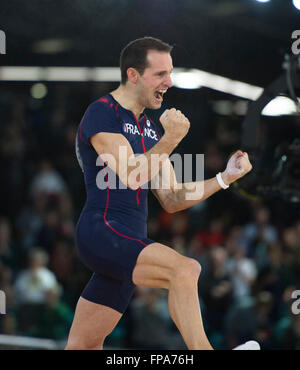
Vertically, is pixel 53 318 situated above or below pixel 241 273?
below

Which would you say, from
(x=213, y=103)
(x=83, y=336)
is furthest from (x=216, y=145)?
(x=83, y=336)

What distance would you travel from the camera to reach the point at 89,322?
4.36 m

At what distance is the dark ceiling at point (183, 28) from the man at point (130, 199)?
5.12 ft

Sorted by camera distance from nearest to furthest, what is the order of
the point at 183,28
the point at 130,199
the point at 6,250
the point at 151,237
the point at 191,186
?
the point at 130,199
the point at 191,186
the point at 183,28
the point at 6,250
the point at 151,237

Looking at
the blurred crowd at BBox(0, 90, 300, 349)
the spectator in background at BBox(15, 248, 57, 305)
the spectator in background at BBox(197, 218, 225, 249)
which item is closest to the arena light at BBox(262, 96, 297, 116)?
the blurred crowd at BBox(0, 90, 300, 349)

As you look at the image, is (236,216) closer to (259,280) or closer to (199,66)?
(259,280)

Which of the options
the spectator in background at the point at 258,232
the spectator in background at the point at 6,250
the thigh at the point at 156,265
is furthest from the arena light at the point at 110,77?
the thigh at the point at 156,265

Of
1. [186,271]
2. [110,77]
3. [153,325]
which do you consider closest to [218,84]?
[110,77]

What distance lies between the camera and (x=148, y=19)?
623 centimetres

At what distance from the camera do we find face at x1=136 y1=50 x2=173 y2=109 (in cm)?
434

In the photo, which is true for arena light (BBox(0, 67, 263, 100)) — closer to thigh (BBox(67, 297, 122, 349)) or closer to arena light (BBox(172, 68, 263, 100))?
arena light (BBox(172, 68, 263, 100))

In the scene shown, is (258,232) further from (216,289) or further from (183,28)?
(183,28)

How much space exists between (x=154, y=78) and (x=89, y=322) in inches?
54.9

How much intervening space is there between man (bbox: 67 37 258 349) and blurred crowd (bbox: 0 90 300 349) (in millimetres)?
4019
